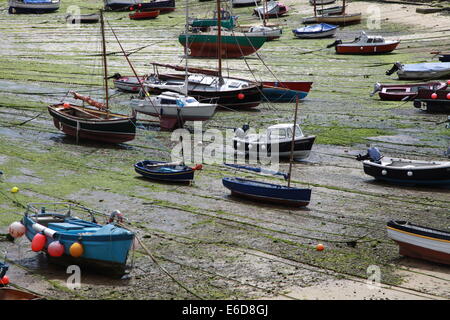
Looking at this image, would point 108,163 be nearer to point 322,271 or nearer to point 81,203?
point 81,203

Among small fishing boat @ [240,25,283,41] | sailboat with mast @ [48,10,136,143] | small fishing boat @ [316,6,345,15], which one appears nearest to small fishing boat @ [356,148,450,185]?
sailboat with mast @ [48,10,136,143]

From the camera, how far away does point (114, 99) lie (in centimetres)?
4850

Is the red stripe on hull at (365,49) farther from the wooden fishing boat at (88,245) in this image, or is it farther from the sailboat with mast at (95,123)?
the wooden fishing boat at (88,245)

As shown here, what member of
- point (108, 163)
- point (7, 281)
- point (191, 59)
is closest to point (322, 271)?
point (7, 281)

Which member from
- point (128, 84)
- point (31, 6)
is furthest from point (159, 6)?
point (128, 84)

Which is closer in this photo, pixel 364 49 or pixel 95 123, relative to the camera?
pixel 95 123

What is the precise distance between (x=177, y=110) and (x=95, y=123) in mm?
4659

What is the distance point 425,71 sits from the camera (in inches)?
1988

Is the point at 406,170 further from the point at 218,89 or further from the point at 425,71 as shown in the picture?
the point at 425,71

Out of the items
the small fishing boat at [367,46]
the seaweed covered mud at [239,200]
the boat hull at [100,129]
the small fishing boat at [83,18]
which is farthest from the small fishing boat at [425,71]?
the small fishing boat at [83,18]

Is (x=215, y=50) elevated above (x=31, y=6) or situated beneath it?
situated beneath

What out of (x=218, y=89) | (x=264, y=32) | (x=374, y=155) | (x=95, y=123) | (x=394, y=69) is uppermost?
(x=264, y=32)
